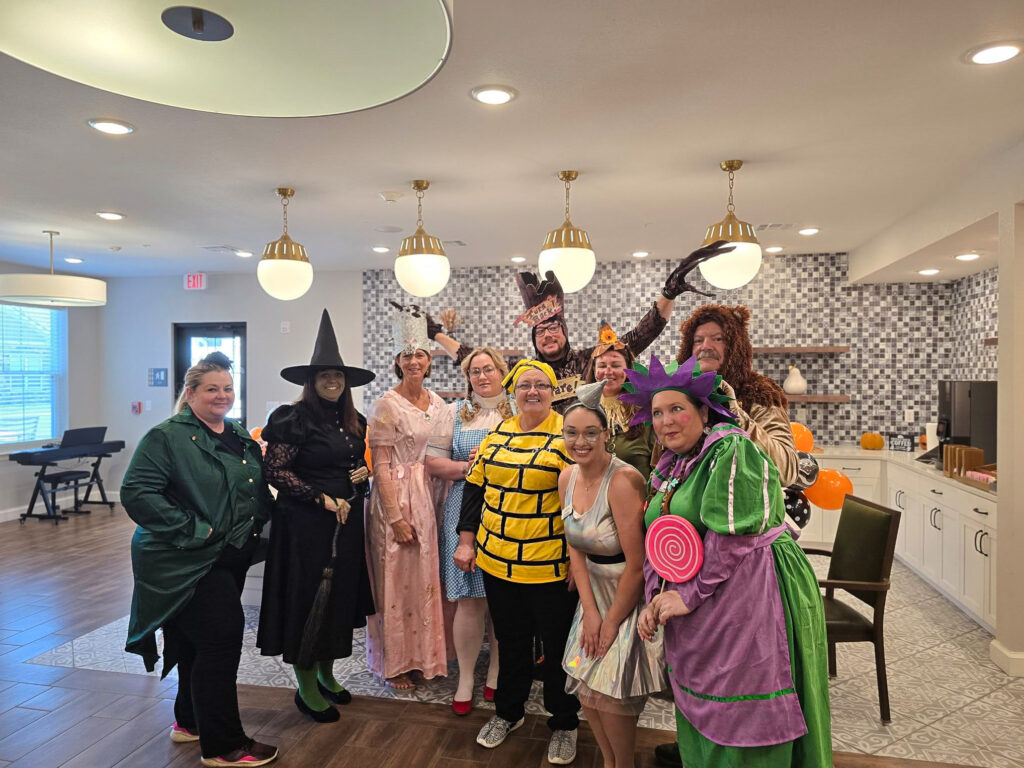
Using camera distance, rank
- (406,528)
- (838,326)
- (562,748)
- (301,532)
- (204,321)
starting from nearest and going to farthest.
Answer: (562,748) → (301,532) → (406,528) → (838,326) → (204,321)

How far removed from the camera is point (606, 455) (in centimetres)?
219

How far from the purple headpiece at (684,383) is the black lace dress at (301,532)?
55.3 inches

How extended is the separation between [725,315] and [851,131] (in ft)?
4.80

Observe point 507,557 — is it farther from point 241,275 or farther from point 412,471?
point 241,275

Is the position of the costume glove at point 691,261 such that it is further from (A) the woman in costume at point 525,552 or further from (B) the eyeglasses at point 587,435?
(B) the eyeglasses at point 587,435

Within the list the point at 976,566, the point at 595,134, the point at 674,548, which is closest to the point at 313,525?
the point at 674,548

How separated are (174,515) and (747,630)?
1895 mm

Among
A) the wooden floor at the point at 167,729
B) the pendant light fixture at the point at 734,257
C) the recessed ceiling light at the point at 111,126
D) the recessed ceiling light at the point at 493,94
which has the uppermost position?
the recessed ceiling light at the point at 111,126

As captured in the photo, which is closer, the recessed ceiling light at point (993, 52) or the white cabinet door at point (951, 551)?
the recessed ceiling light at point (993, 52)

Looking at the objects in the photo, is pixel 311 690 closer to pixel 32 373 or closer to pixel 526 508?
pixel 526 508

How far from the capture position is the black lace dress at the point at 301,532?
2703mm

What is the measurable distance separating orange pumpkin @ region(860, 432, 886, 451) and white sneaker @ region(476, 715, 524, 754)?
15.6 ft

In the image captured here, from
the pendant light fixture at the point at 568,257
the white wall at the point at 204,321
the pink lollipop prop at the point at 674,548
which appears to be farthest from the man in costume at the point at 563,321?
the white wall at the point at 204,321

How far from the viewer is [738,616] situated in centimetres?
172
